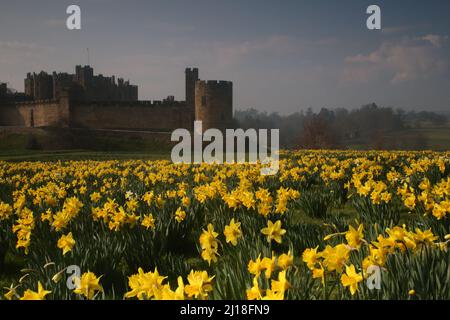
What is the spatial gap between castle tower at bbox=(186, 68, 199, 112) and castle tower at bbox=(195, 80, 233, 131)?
192 inches

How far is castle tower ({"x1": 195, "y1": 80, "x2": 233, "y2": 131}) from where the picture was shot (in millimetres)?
43375

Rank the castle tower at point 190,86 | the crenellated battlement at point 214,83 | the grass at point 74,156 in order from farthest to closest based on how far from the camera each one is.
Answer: the castle tower at point 190,86 < the crenellated battlement at point 214,83 < the grass at point 74,156

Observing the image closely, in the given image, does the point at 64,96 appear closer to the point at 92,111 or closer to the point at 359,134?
the point at 92,111

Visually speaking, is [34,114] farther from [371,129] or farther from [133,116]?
[371,129]

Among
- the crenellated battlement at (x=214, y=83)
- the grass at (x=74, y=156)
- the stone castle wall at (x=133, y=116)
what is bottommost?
the grass at (x=74, y=156)

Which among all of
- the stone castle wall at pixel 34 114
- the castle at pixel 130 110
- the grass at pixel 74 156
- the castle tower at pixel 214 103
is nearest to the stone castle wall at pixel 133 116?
the castle at pixel 130 110

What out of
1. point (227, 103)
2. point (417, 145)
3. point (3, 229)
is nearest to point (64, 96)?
point (227, 103)

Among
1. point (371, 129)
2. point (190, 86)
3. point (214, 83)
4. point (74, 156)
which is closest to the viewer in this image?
point (74, 156)

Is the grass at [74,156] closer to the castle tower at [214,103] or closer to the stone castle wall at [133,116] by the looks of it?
the castle tower at [214,103]

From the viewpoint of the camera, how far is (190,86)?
50.2m

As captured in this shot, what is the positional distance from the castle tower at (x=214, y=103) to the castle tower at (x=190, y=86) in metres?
4.88

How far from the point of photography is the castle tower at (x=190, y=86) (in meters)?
49.0

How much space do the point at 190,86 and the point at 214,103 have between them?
25.5ft

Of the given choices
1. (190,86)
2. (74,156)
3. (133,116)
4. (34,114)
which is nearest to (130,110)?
(133,116)
